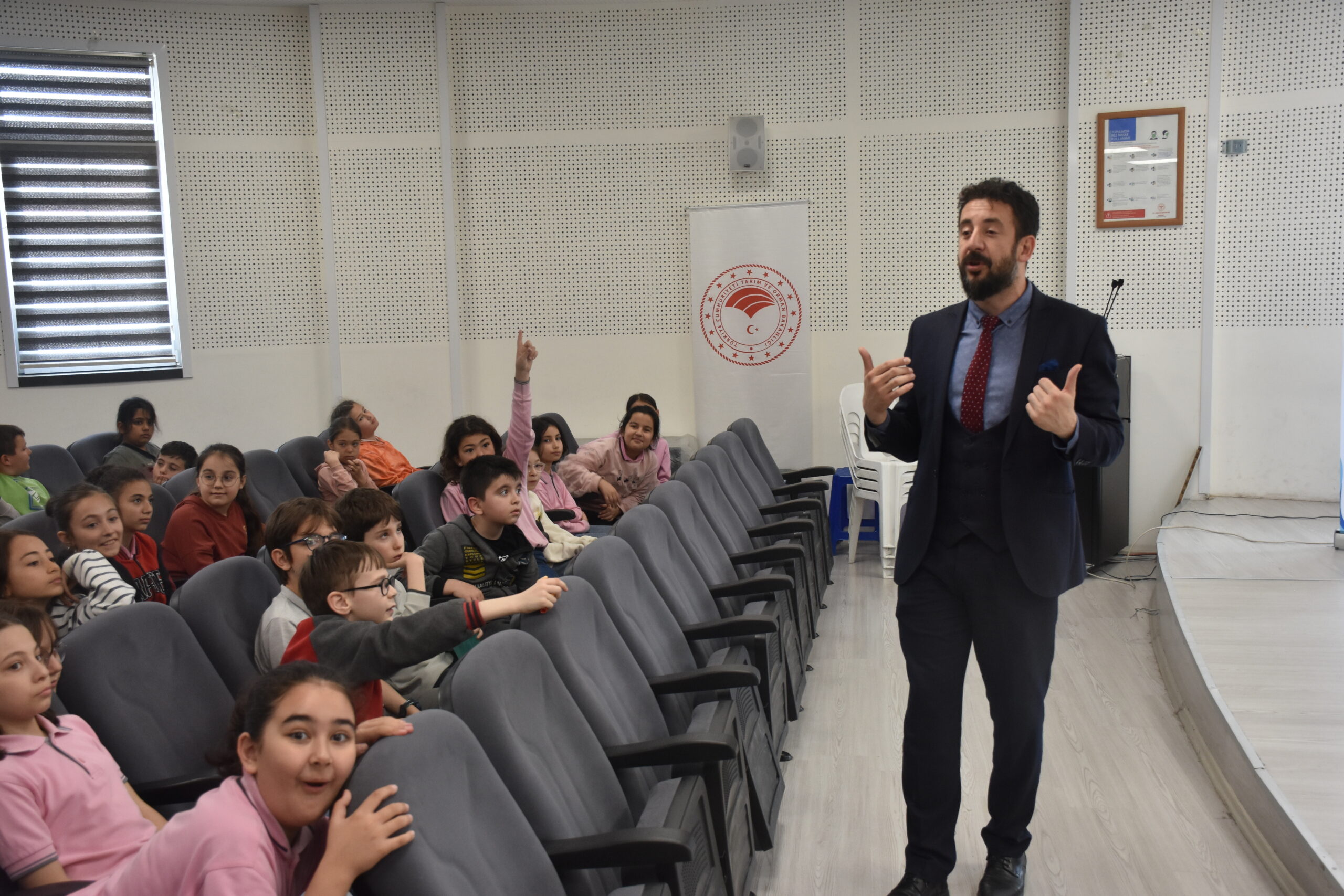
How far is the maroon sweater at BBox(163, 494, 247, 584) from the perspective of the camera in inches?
140

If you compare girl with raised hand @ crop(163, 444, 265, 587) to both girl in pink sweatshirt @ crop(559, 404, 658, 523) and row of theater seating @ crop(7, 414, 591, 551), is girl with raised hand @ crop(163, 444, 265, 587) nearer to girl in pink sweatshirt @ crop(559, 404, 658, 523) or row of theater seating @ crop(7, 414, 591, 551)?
row of theater seating @ crop(7, 414, 591, 551)

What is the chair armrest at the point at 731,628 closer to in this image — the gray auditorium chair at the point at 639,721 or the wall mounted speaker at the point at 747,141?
the gray auditorium chair at the point at 639,721

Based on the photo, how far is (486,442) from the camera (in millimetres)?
4055

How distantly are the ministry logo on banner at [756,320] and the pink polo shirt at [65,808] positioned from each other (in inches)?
195

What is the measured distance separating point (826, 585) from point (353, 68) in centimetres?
475

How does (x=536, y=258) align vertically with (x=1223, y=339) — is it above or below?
above

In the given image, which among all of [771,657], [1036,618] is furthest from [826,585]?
[1036,618]

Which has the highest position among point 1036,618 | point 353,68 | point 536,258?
point 353,68

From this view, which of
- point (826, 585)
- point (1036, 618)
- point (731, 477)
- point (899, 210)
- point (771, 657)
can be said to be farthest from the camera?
point (899, 210)

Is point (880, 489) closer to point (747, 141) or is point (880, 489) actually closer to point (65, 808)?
point (747, 141)

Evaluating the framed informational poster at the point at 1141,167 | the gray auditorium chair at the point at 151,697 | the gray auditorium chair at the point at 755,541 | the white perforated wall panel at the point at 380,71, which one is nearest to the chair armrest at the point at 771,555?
the gray auditorium chair at the point at 755,541

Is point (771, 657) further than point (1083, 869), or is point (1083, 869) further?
point (771, 657)

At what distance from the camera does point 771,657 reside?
3.02m

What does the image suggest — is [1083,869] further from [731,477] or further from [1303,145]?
Answer: [1303,145]
